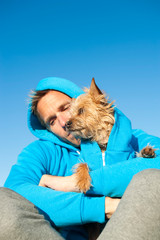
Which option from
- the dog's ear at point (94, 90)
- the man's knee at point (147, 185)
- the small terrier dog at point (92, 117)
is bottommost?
the man's knee at point (147, 185)

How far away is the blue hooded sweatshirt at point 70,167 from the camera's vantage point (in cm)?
264

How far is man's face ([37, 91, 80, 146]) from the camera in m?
4.16

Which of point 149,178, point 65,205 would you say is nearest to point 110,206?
point 65,205

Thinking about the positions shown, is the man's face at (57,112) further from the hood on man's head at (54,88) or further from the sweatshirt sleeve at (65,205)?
the sweatshirt sleeve at (65,205)

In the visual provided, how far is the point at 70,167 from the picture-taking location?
3992 mm

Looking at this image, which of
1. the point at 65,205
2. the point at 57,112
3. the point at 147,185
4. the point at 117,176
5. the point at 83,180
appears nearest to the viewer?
the point at 147,185

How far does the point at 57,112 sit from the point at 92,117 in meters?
0.61

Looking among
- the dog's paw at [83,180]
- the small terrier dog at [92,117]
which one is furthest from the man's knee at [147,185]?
the small terrier dog at [92,117]

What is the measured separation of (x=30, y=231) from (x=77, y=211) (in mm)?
769

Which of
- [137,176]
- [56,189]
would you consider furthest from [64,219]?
[137,176]

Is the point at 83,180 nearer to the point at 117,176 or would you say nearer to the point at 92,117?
the point at 117,176

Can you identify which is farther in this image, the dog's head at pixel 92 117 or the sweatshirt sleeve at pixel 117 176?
the dog's head at pixel 92 117

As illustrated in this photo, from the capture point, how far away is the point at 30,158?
3.74m

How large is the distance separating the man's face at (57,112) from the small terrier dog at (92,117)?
12 centimetres
